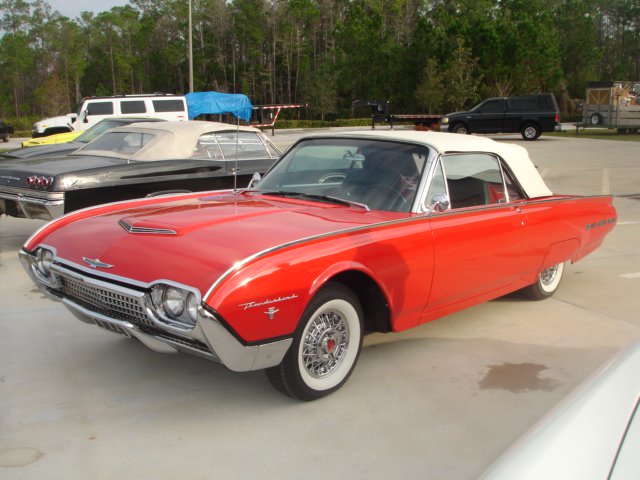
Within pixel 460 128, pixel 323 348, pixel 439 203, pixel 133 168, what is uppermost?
pixel 460 128

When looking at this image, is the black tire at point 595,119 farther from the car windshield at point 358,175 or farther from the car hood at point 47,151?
the car windshield at point 358,175

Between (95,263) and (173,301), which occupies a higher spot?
(95,263)

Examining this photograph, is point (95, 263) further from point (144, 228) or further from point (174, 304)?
point (174, 304)

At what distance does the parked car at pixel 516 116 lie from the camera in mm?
28344

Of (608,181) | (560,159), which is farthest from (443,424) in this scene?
(560,159)

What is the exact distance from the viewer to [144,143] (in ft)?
27.4

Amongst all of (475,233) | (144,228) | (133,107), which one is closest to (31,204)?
(144,228)

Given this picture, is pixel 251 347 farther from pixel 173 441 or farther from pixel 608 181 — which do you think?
pixel 608 181

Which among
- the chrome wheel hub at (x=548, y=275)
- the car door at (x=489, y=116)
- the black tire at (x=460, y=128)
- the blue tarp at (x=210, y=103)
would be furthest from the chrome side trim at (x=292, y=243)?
the blue tarp at (x=210, y=103)

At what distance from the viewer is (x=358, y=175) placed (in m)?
4.61

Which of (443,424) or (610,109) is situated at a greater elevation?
(610,109)

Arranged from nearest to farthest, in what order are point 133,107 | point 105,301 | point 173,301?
point 173,301 < point 105,301 < point 133,107

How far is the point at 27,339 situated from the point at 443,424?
9.82ft

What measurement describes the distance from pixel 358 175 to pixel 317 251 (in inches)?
46.5
